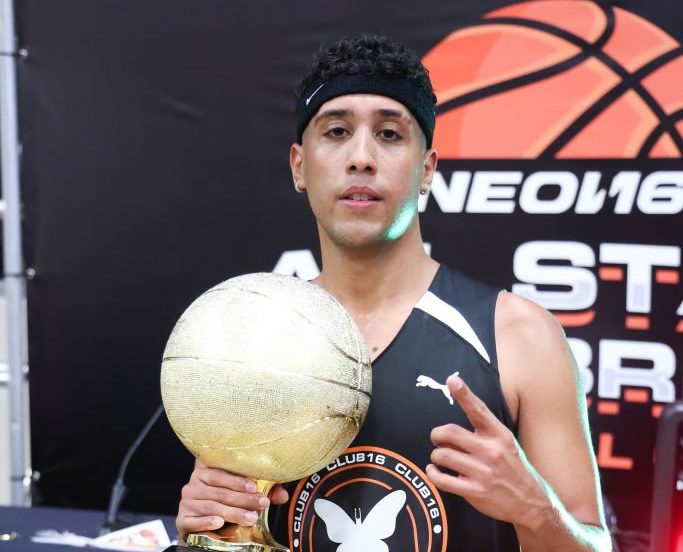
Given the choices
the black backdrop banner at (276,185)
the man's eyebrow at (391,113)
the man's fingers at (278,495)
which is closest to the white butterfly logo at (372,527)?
the man's fingers at (278,495)

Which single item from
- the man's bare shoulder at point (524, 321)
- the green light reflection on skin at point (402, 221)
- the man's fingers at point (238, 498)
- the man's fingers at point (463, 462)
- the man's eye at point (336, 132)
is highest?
the man's eye at point (336, 132)

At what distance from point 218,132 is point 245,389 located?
1995mm

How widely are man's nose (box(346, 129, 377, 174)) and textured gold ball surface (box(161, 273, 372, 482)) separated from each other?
33 cm

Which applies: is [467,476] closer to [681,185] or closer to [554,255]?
[554,255]

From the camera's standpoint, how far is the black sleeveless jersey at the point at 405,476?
51.4 inches

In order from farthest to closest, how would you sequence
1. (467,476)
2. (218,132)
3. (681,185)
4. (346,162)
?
(218,132)
(681,185)
(346,162)
(467,476)

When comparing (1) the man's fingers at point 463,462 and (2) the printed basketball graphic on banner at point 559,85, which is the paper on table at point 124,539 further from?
(2) the printed basketball graphic on banner at point 559,85

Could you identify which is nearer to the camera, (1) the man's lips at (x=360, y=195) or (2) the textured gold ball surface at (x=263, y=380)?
(2) the textured gold ball surface at (x=263, y=380)

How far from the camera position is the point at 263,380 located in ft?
3.31

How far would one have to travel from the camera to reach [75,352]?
9.82ft

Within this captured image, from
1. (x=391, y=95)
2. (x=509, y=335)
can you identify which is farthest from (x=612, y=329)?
(x=391, y=95)

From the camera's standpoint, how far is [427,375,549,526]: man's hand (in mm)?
961

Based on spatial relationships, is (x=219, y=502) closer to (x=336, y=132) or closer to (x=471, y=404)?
(x=471, y=404)

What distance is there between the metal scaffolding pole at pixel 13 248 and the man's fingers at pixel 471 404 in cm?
249
